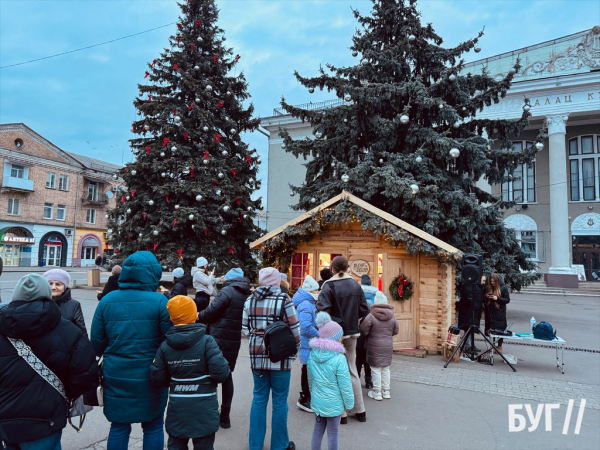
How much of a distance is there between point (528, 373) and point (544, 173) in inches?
995

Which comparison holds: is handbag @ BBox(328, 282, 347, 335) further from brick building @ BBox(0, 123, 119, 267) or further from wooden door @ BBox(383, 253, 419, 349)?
brick building @ BBox(0, 123, 119, 267)

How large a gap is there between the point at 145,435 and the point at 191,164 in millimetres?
13054

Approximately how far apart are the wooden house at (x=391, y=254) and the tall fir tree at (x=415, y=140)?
1877 millimetres

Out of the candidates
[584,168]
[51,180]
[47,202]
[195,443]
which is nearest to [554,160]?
[584,168]

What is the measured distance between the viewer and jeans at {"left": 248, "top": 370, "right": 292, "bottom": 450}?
12.3ft

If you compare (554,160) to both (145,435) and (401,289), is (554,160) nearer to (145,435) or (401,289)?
(401,289)

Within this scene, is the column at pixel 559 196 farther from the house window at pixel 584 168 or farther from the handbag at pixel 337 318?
the handbag at pixel 337 318

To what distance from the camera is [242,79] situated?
58.0 feet

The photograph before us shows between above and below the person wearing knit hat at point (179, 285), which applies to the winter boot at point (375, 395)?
below

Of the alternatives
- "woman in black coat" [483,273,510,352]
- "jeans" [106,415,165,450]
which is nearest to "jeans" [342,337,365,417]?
"jeans" [106,415,165,450]

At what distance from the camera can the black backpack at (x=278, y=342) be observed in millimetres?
3625

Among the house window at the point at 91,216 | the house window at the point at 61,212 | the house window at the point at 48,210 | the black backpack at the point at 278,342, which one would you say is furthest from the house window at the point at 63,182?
the black backpack at the point at 278,342

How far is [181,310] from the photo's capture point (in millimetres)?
2977

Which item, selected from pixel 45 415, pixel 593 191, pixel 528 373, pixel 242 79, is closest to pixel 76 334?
pixel 45 415
